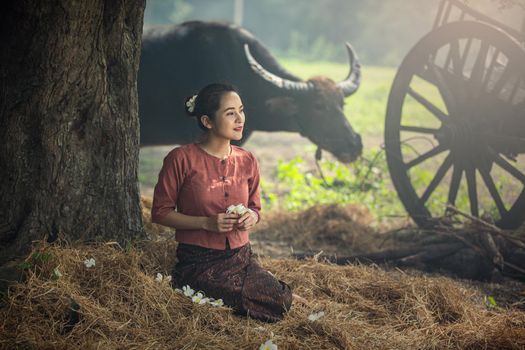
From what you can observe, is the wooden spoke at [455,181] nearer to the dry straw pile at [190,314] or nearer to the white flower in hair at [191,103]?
the dry straw pile at [190,314]

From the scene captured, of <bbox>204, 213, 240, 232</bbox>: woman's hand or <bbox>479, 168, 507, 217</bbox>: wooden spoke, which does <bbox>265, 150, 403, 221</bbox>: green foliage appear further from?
<bbox>204, 213, 240, 232</bbox>: woman's hand

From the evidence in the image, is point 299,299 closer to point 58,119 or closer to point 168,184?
point 168,184

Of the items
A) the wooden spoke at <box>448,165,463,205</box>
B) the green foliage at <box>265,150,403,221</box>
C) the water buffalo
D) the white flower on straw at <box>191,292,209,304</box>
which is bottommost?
the white flower on straw at <box>191,292,209,304</box>

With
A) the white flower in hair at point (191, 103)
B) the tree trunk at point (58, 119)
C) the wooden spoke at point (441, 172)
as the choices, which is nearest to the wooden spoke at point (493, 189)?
the wooden spoke at point (441, 172)

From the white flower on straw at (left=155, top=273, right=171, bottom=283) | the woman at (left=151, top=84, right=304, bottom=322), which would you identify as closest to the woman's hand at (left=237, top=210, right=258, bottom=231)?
the woman at (left=151, top=84, right=304, bottom=322)

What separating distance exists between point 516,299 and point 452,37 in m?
2.24

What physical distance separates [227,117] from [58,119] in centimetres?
103

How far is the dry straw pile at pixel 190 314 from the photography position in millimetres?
2814

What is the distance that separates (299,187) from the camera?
7.38m

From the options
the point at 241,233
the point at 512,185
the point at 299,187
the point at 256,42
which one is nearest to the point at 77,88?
the point at 241,233

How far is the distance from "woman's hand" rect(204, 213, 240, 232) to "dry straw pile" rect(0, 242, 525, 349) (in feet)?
1.40

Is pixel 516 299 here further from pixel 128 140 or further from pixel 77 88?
pixel 77 88

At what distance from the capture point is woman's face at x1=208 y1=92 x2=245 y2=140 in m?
3.21

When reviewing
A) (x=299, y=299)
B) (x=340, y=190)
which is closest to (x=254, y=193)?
(x=299, y=299)
